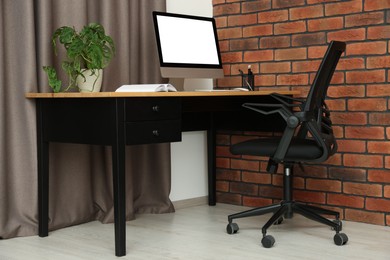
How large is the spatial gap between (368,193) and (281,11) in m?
1.20

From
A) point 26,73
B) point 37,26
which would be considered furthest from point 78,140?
point 37,26

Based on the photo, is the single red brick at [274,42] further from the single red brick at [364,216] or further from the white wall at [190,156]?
the single red brick at [364,216]

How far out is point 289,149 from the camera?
3.26 m

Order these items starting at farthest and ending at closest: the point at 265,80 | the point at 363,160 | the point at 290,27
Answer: the point at 265,80 → the point at 290,27 → the point at 363,160

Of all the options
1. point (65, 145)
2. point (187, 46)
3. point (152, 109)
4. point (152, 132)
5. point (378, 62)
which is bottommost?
point (65, 145)

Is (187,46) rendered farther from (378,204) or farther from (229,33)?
(378,204)

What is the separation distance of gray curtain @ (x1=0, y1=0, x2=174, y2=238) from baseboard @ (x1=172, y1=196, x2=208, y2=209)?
0.16 m

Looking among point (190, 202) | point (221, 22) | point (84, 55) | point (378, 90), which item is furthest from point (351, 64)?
point (84, 55)

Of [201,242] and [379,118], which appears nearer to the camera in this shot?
[201,242]

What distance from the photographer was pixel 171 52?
380cm

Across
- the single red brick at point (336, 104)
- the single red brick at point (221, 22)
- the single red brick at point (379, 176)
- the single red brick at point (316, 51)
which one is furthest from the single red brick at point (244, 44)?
the single red brick at point (379, 176)

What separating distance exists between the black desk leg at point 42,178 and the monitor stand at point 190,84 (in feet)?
3.33

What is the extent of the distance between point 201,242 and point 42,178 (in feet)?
2.88

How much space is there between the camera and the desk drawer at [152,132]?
3.04m
